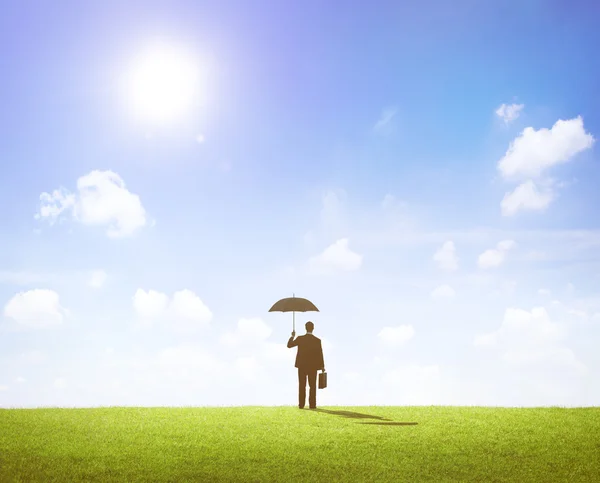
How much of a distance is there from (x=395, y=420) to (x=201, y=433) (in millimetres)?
5862

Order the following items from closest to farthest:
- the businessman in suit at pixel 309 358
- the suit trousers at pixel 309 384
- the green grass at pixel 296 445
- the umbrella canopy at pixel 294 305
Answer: the green grass at pixel 296 445 → the umbrella canopy at pixel 294 305 → the businessman in suit at pixel 309 358 → the suit trousers at pixel 309 384

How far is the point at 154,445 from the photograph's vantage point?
47.9ft

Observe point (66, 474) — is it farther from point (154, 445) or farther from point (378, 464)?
point (378, 464)

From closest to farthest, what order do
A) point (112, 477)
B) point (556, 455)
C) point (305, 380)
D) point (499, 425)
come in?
point (112, 477) → point (556, 455) → point (499, 425) → point (305, 380)

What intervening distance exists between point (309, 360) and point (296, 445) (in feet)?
19.5

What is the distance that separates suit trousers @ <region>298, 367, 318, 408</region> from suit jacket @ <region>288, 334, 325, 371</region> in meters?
0.15

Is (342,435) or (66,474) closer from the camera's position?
(66,474)

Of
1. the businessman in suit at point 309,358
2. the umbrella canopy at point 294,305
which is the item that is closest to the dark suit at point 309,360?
the businessman in suit at point 309,358

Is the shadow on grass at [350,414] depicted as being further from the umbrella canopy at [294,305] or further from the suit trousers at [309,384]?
the umbrella canopy at [294,305]

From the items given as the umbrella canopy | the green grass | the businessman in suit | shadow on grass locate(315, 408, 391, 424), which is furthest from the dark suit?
the green grass

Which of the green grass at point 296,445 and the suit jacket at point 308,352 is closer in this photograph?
the green grass at point 296,445

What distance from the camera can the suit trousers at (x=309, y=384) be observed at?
811 inches

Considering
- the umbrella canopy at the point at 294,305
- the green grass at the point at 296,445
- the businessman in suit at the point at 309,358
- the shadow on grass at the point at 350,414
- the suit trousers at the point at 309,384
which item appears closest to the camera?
the green grass at the point at 296,445

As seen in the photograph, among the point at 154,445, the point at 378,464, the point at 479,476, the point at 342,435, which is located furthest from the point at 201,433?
the point at 479,476
